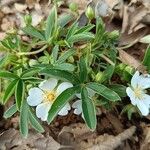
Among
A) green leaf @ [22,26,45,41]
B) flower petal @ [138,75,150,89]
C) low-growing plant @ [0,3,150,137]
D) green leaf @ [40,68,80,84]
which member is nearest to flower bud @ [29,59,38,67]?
low-growing plant @ [0,3,150,137]

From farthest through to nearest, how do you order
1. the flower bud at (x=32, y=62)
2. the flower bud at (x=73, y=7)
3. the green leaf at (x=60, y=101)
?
the flower bud at (x=73, y=7) < the flower bud at (x=32, y=62) < the green leaf at (x=60, y=101)

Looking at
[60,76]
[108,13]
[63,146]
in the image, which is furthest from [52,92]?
[108,13]

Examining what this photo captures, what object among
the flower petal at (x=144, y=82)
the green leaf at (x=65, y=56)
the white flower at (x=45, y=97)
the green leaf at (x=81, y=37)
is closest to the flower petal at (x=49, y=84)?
the white flower at (x=45, y=97)

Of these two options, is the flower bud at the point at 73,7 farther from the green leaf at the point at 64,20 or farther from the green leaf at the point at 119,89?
the green leaf at the point at 119,89

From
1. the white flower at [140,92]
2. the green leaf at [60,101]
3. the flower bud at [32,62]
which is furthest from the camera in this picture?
the flower bud at [32,62]

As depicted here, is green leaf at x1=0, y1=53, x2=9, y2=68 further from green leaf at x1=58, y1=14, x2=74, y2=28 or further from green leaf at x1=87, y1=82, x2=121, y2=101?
green leaf at x1=87, y1=82, x2=121, y2=101

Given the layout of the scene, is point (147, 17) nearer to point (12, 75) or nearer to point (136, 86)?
point (136, 86)
